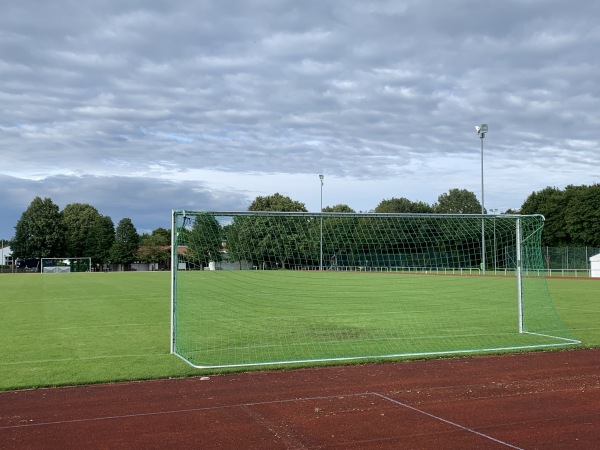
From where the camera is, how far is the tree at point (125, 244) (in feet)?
316

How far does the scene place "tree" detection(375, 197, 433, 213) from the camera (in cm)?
9431

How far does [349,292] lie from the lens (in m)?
25.0

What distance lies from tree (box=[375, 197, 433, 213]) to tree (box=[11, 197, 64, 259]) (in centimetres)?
5124

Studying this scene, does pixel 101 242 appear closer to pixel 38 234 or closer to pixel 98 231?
pixel 98 231

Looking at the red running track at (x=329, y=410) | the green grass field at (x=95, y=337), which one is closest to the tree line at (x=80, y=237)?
the green grass field at (x=95, y=337)

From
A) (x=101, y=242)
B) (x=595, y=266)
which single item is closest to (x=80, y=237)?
(x=101, y=242)

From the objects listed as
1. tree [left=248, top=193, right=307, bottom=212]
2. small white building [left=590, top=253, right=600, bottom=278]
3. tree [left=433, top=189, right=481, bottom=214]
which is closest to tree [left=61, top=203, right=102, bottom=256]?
tree [left=248, top=193, right=307, bottom=212]

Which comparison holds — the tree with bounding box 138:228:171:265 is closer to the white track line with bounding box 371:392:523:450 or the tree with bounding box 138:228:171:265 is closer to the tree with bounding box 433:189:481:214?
the tree with bounding box 433:189:481:214

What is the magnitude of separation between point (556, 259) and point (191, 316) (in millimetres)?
39553

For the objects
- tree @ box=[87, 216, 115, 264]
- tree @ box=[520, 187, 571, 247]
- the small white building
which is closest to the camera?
the small white building

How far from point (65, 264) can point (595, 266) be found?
7191 cm

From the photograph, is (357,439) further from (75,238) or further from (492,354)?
(75,238)

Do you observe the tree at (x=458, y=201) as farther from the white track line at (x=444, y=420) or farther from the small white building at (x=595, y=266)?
the white track line at (x=444, y=420)

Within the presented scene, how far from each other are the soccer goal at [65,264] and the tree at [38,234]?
3.87 metres
